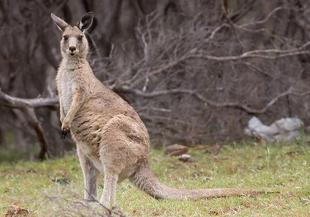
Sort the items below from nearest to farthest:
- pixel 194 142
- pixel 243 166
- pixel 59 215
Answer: pixel 59 215 → pixel 243 166 → pixel 194 142

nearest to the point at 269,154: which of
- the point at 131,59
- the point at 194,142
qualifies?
the point at 194,142

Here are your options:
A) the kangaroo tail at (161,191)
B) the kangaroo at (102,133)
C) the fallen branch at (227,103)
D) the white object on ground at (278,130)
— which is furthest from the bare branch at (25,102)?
the kangaroo tail at (161,191)

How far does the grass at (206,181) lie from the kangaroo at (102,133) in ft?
0.63

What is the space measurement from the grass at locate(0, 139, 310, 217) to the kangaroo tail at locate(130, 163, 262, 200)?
7 centimetres

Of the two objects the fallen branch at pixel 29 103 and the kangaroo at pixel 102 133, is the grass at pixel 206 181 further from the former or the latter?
the fallen branch at pixel 29 103

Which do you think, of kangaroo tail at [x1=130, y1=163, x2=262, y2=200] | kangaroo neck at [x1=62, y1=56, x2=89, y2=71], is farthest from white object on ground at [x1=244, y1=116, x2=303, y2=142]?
kangaroo neck at [x1=62, y1=56, x2=89, y2=71]

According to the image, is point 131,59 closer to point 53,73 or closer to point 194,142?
point 194,142

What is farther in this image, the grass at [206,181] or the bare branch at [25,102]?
the bare branch at [25,102]

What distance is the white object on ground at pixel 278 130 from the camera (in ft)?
40.6

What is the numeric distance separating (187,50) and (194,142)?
1468 mm

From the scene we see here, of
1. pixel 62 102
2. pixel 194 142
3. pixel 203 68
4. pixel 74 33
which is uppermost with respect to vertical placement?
pixel 74 33

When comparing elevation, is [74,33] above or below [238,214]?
above

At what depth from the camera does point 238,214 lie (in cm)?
674

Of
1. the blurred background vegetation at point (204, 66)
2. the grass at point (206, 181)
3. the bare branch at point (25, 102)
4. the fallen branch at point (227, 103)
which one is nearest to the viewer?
the grass at point (206, 181)
